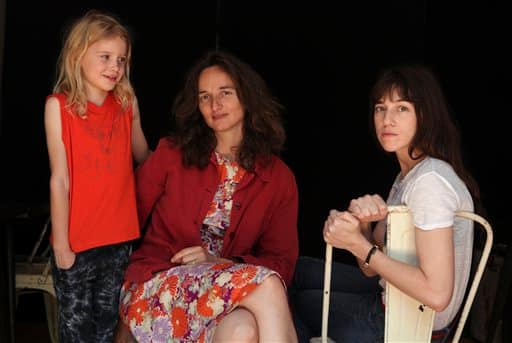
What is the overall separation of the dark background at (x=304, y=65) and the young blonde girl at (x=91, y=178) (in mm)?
1504

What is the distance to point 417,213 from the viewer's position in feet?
5.23

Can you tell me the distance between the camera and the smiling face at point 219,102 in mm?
2395

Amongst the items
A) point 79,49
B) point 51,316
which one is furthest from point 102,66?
point 51,316

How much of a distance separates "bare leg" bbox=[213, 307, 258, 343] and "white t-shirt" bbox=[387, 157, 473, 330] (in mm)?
477

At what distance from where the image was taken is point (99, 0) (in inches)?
150

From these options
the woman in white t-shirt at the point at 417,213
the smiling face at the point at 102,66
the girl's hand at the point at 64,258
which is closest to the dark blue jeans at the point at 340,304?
the woman in white t-shirt at the point at 417,213

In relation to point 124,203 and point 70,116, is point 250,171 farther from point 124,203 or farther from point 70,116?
point 70,116

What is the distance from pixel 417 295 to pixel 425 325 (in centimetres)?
10

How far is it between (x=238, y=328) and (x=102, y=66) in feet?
3.18

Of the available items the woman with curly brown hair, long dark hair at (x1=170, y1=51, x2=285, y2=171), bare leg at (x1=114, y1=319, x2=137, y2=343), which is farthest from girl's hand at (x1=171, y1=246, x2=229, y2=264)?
long dark hair at (x1=170, y1=51, x2=285, y2=171)

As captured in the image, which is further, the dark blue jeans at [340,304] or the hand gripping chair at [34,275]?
the hand gripping chair at [34,275]

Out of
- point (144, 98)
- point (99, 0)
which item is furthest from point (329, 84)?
point (99, 0)

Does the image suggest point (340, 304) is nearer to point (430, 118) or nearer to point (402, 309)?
point (402, 309)

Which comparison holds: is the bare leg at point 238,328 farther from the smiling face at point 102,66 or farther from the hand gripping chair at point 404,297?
the smiling face at point 102,66
